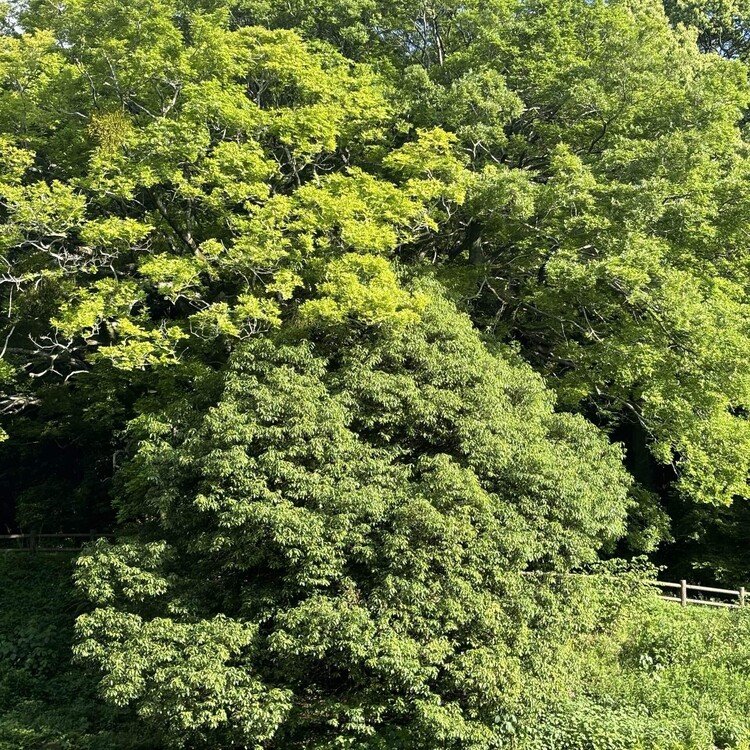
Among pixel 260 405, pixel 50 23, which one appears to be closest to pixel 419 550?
pixel 260 405

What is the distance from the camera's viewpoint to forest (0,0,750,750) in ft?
32.5

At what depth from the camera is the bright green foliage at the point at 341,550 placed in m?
9.43

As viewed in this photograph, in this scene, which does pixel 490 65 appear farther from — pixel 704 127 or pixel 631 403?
pixel 631 403

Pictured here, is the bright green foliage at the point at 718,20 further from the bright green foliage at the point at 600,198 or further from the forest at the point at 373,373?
the bright green foliage at the point at 600,198

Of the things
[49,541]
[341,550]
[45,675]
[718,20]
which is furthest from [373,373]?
[718,20]

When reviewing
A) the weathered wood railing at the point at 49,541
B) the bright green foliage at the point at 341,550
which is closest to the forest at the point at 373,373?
the bright green foliage at the point at 341,550

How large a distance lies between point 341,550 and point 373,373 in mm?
2778

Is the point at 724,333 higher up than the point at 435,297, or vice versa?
the point at 724,333

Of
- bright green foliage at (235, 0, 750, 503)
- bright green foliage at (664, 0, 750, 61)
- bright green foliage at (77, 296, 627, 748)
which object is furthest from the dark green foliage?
bright green foliage at (664, 0, 750, 61)

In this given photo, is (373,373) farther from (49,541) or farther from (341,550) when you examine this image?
(49,541)

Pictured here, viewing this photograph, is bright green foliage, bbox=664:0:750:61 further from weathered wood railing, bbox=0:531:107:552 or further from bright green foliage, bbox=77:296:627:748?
weathered wood railing, bbox=0:531:107:552

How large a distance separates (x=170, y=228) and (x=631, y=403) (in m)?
10.9

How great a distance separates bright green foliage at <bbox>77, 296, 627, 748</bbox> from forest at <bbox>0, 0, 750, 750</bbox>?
5cm

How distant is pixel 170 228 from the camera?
1554 centimetres
